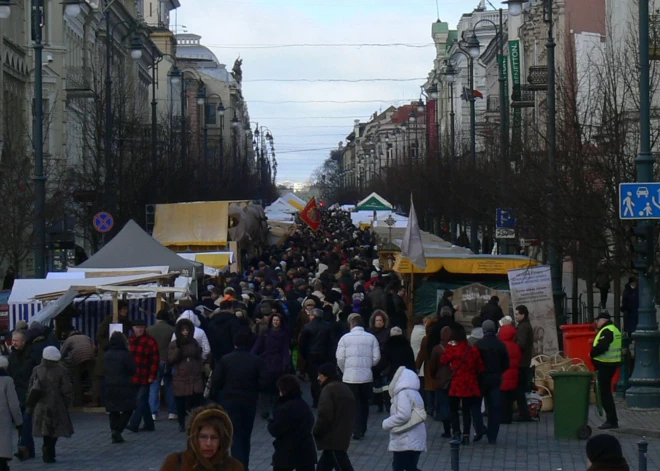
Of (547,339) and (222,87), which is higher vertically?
(222,87)

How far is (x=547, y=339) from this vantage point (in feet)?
77.2

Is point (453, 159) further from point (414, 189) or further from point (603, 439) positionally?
point (603, 439)

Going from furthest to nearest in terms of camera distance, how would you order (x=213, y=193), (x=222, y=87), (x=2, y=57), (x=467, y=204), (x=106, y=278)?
(x=222, y=87) → (x=213, y=193) → (x=2, y=57) → (x=467, y=204) → (x=106, y=278)

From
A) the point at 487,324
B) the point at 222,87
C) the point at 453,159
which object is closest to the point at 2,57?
the point at 453,159

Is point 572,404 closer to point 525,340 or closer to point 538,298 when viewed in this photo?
point 525,340

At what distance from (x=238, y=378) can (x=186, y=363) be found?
3.77 metres

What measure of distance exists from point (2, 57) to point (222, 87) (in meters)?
120

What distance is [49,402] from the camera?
15328 millimetres

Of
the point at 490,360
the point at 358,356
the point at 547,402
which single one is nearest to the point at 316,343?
the point at 358,356

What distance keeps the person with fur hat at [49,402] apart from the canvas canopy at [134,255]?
441 inches

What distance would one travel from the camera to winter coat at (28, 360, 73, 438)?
50.3 ft

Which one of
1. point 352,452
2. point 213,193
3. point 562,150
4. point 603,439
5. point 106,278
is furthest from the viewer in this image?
point 213,193

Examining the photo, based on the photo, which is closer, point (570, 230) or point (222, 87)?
point (570, 230)

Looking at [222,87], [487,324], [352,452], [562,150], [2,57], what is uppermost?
[222,87]
